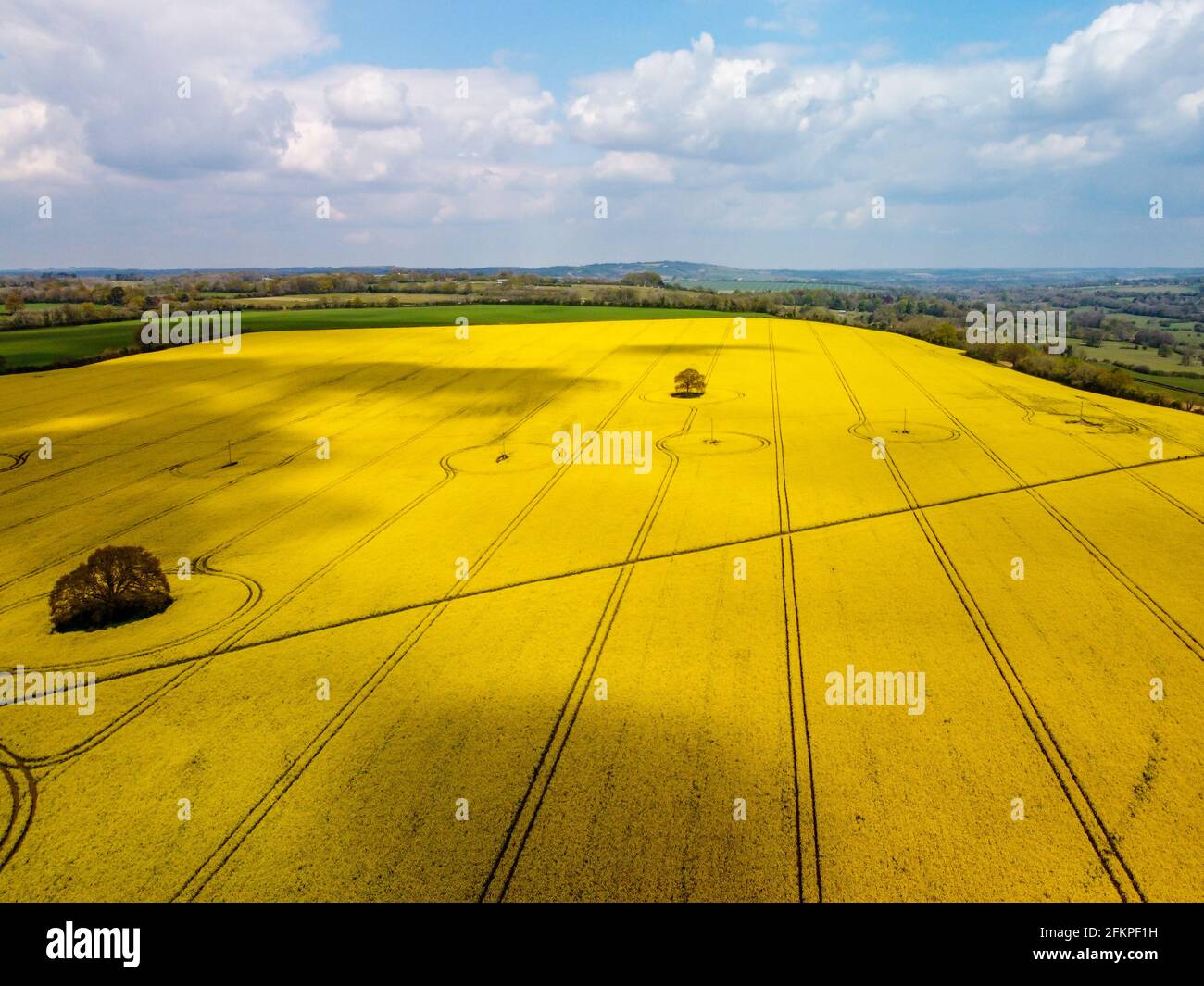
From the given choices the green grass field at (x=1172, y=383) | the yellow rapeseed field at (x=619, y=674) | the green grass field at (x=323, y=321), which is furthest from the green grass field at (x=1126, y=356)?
the green grass field at (x=323, y=321)

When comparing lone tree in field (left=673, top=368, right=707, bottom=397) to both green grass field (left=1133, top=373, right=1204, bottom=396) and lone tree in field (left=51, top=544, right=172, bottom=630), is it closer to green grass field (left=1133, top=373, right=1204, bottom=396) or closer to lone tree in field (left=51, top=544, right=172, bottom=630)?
green grass field (left=1133, top=373, right=1204, bottom=396)

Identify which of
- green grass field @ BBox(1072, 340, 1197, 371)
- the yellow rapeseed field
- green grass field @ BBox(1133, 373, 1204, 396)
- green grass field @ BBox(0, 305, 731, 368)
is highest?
green grass field @ BBox(0, 305, 731, 368)

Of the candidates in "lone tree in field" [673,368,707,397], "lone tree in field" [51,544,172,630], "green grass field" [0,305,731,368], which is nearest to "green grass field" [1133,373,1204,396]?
"lone tree in field" [673,368,707,397]

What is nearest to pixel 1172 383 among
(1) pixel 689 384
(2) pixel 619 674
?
(1) pixel 689 384

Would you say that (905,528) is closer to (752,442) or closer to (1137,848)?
(752,442)

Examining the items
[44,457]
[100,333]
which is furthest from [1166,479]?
[100,333]

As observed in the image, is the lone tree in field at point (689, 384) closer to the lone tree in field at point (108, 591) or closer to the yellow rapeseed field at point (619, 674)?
the yellow rapeseed field at point (619, 674)
